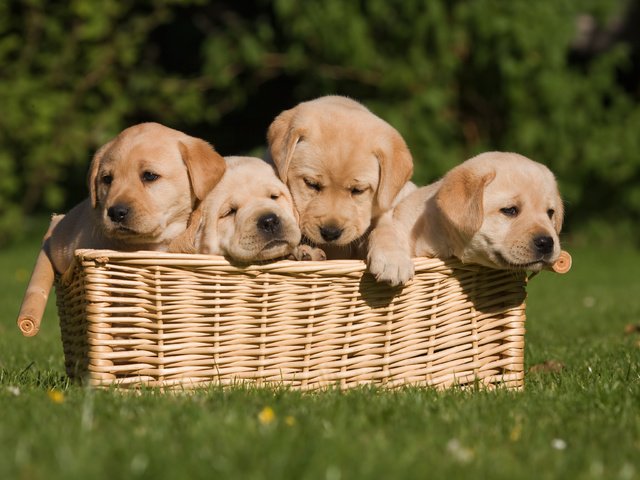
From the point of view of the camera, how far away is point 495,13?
14211 millimetres

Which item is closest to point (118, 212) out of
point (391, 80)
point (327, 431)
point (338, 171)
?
point (338, 171)

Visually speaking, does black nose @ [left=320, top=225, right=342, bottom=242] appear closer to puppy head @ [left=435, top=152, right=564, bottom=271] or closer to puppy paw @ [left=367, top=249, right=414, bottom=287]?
puppy paw @ [left=367, top=249, right=414, bottom=287]

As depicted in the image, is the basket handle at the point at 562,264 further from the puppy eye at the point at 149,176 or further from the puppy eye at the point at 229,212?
the puppy eye at the point at 149,176

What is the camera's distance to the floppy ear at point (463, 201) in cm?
441

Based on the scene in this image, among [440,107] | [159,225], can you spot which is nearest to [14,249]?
[440,107]

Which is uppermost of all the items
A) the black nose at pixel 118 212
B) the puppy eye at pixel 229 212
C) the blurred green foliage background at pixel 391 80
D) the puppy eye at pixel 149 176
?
the puppy eye at pixel 149 176

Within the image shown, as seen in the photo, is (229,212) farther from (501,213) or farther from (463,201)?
(501,213)

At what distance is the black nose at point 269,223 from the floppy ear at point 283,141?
0.55 m

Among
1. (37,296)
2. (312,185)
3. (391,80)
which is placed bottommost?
(391,80)

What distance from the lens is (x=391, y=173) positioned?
492 centimetres

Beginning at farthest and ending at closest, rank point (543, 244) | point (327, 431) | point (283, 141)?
point (283, 141), point (543, 244), point (327, 431)

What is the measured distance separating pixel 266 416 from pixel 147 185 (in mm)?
1587

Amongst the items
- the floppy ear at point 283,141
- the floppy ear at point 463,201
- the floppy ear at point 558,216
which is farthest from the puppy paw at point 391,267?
the floppy ear at point 558,216

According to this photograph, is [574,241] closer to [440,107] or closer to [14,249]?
[440,107]
